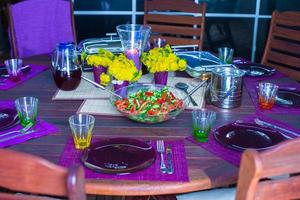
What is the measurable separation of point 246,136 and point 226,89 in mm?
278

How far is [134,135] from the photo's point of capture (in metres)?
1.38

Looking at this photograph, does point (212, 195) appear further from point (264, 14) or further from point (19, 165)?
point (264, 14)

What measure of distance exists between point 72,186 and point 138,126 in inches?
26.5

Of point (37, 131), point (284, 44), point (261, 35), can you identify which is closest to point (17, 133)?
point (37, 131)

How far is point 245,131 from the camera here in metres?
1.39

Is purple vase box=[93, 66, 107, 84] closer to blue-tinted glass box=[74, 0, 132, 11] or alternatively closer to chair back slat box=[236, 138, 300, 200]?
chair back slat box=[236, 138, 300, 200]

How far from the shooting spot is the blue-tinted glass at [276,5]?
12.0 ft

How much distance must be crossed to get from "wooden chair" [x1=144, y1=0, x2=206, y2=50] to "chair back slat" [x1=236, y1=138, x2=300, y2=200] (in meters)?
1.84

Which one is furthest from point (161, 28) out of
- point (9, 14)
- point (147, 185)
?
point (147, 185)

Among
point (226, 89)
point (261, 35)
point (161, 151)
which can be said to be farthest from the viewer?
point (261, 35)

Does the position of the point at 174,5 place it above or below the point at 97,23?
above

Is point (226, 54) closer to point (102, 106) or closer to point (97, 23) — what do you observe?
point (102, 106)

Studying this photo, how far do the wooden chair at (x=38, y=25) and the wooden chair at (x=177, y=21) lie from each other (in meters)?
0.56

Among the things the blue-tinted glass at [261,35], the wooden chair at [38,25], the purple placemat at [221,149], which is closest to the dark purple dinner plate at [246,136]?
the purple placemat at [221,149]
